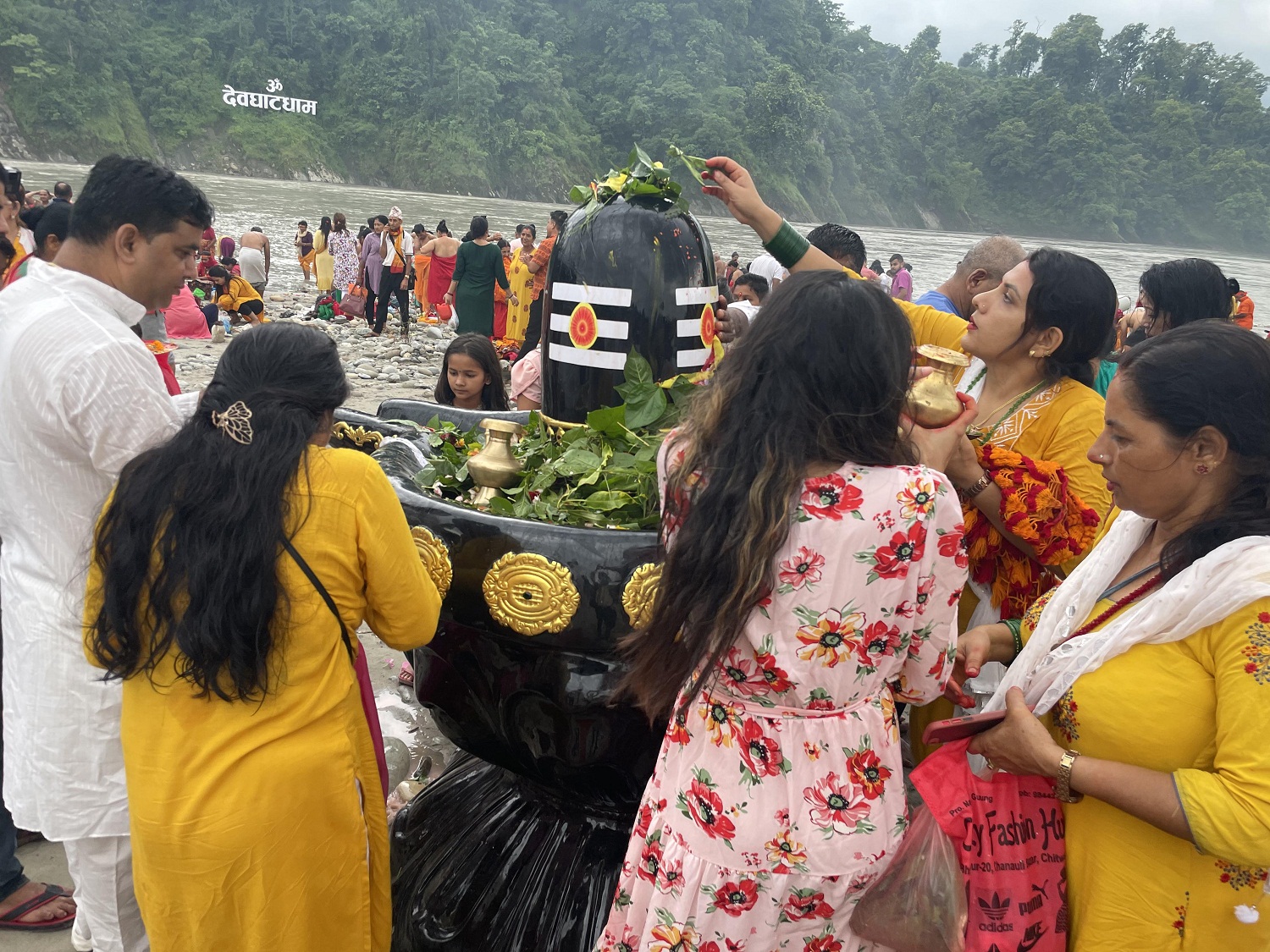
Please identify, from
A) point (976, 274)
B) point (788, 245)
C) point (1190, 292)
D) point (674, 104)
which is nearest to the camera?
point (788, 245)

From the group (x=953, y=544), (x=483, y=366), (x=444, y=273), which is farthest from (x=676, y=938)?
(x=444, y=273)

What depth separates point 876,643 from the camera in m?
1.46

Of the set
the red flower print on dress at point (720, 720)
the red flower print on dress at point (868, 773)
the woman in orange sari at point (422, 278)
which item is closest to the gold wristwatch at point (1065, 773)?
the red flower print on dress at point (868, 773)

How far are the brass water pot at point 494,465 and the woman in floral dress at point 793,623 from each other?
86 centimetres

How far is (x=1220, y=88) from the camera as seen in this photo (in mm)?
72438

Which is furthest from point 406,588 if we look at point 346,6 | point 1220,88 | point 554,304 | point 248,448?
point 1220,88


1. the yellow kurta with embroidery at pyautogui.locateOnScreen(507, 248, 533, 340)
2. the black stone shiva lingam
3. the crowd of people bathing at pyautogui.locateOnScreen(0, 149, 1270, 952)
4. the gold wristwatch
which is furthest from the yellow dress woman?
the gold wristwatch

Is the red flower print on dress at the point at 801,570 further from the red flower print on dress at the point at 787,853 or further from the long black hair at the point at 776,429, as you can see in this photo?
the red flower print on dress at the point at 787,853

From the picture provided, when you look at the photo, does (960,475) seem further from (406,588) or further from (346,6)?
(346,6)

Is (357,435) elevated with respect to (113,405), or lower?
lower

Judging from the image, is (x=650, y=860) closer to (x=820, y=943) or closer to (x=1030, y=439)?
(x=820, y=943)

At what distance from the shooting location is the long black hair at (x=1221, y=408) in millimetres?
1414

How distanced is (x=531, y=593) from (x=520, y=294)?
31.6 feet

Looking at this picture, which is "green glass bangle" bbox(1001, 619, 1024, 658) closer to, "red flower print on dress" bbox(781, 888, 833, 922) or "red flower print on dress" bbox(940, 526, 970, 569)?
"red flower print on dress" bbox(940, 526, 970, 569)
